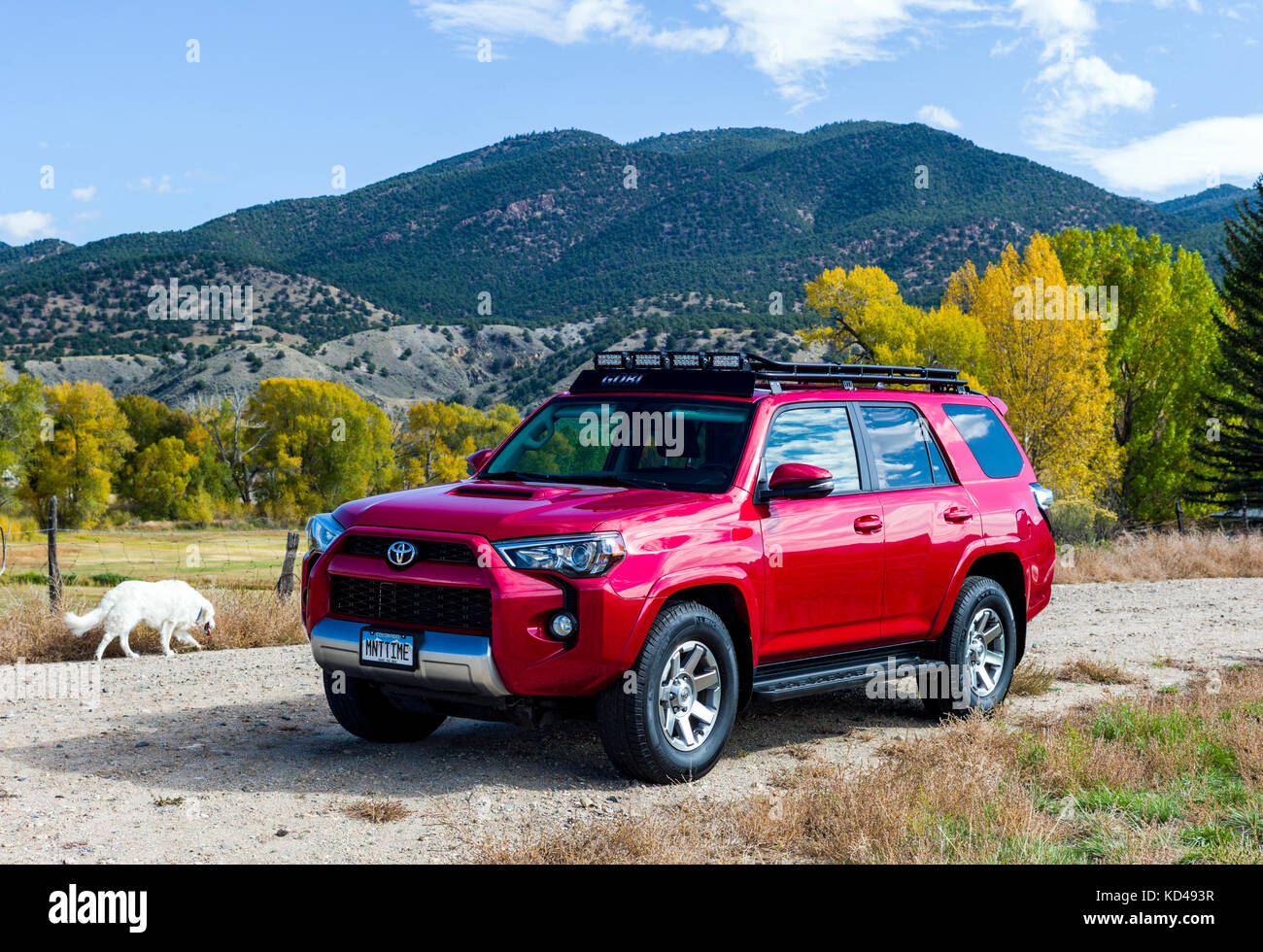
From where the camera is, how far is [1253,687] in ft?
29.9

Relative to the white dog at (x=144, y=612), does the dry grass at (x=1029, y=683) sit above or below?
below

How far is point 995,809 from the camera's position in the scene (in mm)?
5730

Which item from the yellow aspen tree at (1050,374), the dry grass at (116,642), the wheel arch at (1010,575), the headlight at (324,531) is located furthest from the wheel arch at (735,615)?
the yellow aspen tree at (1050,374)

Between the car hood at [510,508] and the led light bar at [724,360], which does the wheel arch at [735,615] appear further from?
the led light bar at [724,360]

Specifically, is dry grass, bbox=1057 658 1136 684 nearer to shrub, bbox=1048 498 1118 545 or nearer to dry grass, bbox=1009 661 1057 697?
dry grass, bbox=1009 661 1057 697

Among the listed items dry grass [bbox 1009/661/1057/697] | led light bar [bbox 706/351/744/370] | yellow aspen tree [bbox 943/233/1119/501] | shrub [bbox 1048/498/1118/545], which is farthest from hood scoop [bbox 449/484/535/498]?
yellow aspen tree [bbox 943/233/1119/501]

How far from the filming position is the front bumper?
19.9 ft

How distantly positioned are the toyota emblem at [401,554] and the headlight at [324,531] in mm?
483

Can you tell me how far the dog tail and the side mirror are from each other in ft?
22.1

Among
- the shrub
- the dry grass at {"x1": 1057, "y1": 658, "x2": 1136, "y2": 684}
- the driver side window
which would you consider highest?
the driver side window

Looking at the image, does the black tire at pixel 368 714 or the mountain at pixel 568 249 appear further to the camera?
the mountain at pixel 568 249

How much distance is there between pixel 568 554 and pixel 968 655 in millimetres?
3645

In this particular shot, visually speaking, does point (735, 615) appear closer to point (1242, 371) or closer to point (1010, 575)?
point (1010, 575)

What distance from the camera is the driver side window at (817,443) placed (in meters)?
7.30
